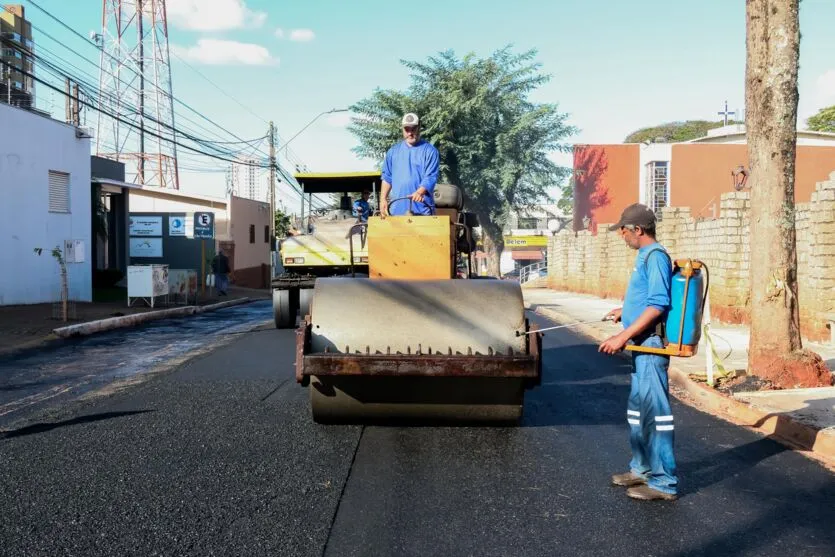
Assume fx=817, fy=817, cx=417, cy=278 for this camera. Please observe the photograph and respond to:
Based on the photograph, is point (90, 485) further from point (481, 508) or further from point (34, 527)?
point (481, 508)

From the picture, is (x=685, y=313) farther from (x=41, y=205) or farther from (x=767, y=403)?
(x=41, y=205)

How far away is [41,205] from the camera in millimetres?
21141

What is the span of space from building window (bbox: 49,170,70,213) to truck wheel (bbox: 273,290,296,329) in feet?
32.2

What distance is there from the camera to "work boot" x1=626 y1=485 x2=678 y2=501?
473 centimetres

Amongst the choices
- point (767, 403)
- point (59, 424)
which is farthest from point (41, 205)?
point (767, 403)

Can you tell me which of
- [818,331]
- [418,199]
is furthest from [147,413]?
[818,331]

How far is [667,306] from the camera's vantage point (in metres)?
4.69

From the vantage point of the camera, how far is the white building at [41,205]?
1962cm

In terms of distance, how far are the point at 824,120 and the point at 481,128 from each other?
26427 mm

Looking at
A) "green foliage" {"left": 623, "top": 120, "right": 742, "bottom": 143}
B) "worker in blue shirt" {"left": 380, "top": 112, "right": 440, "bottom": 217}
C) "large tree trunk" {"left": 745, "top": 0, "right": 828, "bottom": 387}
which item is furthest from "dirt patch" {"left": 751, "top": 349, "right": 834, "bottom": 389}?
"green foliage" {"left": 623, "top": 120, "right": 742, "bottom": 143}

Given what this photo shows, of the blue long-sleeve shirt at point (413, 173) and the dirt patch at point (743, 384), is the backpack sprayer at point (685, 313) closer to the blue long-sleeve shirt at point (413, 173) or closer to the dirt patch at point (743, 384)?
the blue long-sleeve shirt at point (413, 173)

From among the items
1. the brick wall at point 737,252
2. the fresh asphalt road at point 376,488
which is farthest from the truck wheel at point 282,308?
the brick wall at point 737,252

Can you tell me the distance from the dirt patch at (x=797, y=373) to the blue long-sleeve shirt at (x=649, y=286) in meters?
4.47

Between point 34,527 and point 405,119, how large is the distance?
4586mm
